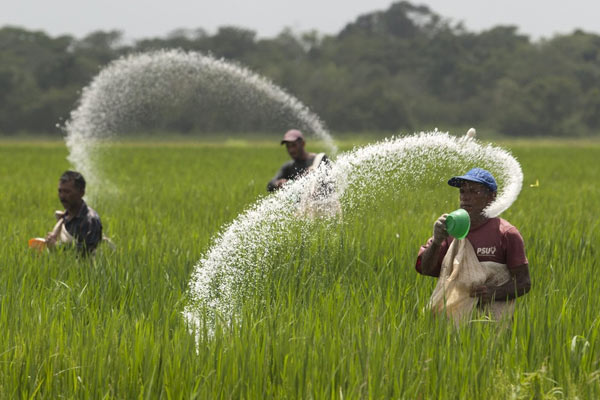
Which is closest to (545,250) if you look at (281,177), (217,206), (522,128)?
(281,177)

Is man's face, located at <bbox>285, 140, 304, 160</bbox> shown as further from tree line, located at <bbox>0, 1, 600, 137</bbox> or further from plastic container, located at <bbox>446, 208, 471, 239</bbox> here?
tree line, located at <bbox>0, 1, 600, 137</bbox>

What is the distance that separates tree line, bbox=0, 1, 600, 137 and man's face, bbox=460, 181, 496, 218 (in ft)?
161

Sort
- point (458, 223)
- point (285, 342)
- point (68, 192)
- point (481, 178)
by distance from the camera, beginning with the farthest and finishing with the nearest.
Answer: point (68, 192), point (481, 178), point (458, 223), point (285, 342)

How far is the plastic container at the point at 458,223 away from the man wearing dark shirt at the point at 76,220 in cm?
287

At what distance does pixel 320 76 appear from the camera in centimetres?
6812

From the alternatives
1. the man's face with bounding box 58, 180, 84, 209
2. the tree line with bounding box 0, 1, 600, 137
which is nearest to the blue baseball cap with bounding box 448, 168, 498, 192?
the man's face with bounding box 58, 180, 84, 209

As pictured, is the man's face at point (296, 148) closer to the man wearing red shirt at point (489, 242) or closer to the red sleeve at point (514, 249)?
the man wearing red shirt at point (489, 242)

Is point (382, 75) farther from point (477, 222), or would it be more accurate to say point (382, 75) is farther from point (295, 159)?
point (477, 222)

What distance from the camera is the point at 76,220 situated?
541cm

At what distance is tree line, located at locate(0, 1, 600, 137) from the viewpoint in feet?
214

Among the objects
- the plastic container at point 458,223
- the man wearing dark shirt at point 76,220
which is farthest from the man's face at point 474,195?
the man wearing dark shirt at point 76,220

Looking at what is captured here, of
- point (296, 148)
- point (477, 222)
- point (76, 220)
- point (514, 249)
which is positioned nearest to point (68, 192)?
point (76, 220)

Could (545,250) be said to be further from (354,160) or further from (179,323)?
(179,323)

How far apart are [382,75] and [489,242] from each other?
262 feet
